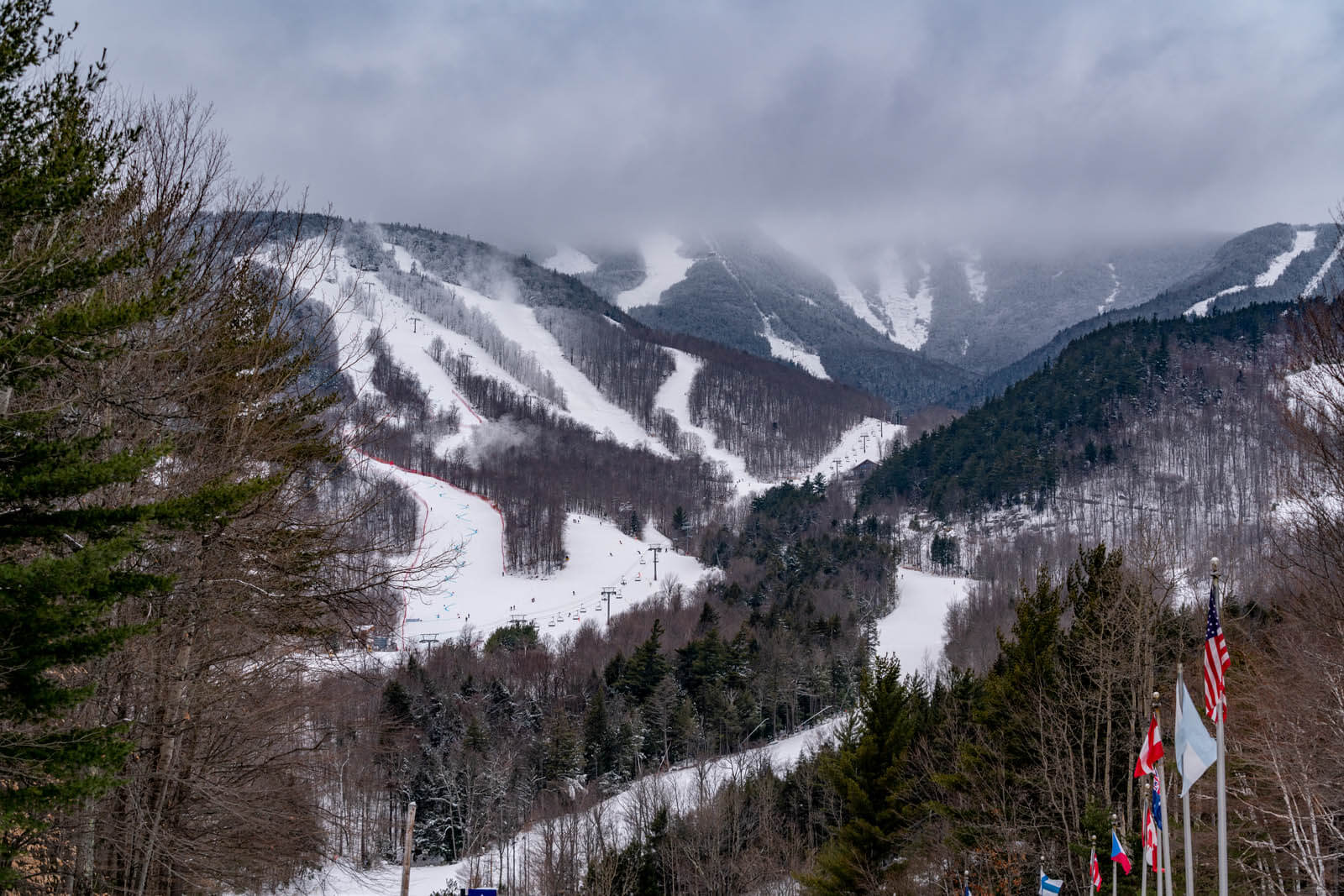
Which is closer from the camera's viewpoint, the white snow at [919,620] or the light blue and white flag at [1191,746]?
the light blue and white flag at [1191,746]

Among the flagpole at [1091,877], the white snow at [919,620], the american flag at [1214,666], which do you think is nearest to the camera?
the american flag at [1214,666]

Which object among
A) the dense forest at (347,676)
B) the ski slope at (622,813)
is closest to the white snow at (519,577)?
the dense forest at (347,676)

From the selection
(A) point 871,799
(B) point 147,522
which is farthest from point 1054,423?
(B) point 147,522

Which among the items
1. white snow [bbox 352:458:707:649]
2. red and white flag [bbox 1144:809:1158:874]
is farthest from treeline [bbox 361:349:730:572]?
red and white flag [bbox 1144:809:1158:874]

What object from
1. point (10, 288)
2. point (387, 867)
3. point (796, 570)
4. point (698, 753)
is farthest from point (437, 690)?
point (10, 288)

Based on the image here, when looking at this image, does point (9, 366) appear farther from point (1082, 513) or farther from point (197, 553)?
point (1082, 513)

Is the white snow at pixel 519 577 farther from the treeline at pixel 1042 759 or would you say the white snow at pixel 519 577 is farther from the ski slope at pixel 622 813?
the treeline at pixel 1042 759

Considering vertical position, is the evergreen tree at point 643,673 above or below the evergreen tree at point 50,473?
below

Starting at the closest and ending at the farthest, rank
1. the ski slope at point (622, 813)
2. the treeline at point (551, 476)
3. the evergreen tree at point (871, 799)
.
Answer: the evergreen tree at point (871, 799) → the ski slope at point (622, 813) → the treeline at point (551, 476)
